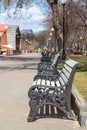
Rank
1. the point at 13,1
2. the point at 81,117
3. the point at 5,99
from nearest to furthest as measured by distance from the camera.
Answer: the point at 81,117 → the point at 5,99 → the point at 13,1

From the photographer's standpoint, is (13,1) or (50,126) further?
(13,1)

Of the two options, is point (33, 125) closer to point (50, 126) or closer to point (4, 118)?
point (50, 126)

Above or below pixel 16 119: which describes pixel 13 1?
above

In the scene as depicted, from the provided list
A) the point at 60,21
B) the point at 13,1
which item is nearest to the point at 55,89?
the point at 13,1

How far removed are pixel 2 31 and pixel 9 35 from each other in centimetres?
734

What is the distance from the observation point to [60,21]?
42.7 meters

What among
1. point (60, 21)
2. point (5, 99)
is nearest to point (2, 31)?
point (60, 21)

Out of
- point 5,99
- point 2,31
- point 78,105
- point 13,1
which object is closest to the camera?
point 78,105

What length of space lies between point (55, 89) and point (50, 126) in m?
0.94

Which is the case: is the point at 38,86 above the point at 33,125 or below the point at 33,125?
above

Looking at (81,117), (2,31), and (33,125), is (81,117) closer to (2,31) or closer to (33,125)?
(33,125)

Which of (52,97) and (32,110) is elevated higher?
(52,97)

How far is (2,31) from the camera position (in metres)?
125

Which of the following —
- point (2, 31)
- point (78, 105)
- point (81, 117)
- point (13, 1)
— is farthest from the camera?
point (2, 31)
